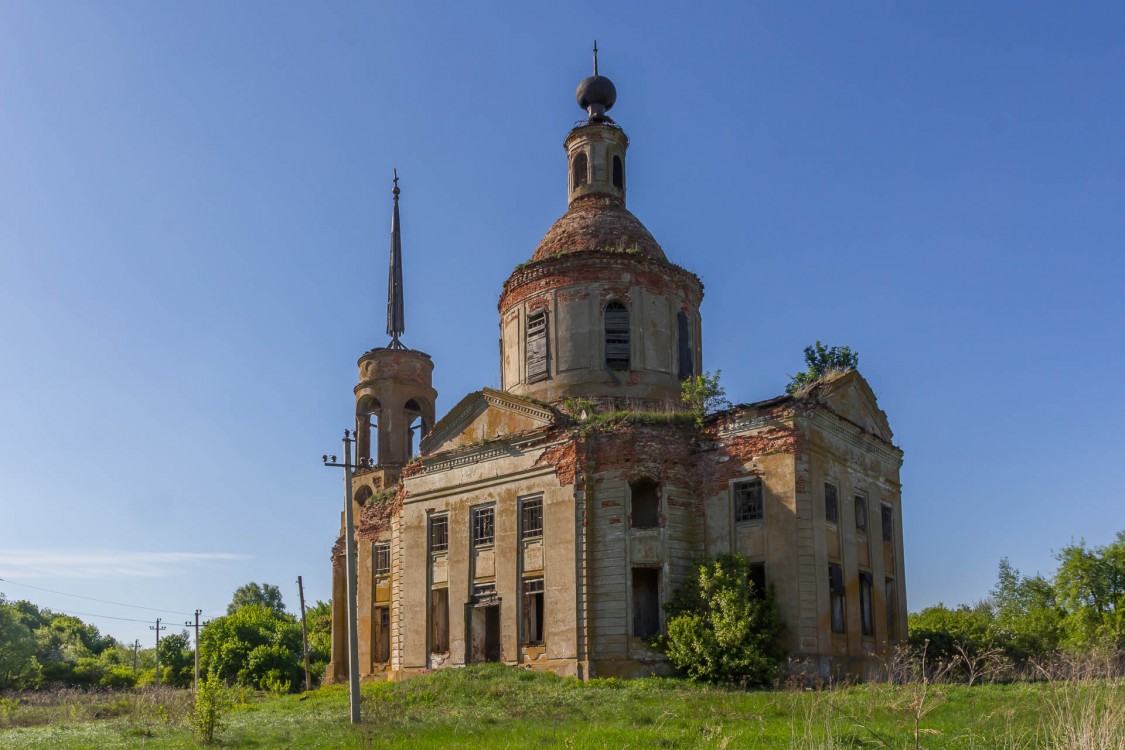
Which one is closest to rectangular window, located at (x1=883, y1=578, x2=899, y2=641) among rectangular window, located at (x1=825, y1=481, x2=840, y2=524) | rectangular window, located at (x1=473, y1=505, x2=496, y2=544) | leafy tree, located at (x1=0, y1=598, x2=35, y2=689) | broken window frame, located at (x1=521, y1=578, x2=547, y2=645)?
rectangular window, located at (x1=825, y1=481, x2=840, y2=524)

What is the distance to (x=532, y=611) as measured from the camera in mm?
26375

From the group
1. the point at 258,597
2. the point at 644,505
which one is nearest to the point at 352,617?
the point at 644,505

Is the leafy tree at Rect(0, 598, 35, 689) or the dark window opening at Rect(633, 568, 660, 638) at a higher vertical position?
the dark window opening at Rect(633, 568, 660, 638)

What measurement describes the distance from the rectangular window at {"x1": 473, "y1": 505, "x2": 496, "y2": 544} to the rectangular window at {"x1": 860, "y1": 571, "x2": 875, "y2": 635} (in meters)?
9.53

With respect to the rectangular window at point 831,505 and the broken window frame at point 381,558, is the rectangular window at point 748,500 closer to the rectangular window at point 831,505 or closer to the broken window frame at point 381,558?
the rectangular window at point 831,505

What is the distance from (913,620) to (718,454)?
58.7ft

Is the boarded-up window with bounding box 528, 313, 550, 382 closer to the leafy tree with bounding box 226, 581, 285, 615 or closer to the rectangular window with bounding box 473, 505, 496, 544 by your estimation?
the rectangular window with bounding box 473, 505, 496, 544

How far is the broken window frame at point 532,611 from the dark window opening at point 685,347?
7660 mm

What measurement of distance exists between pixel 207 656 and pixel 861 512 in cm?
3275

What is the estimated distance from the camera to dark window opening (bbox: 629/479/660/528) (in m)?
26.6

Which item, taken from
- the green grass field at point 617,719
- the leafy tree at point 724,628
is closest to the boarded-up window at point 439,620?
the green grass field at point 617,719

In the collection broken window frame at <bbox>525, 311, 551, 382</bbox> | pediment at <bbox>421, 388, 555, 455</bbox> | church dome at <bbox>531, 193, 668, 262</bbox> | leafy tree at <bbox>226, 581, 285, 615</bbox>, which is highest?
church dome at <bbox>531, 193, 668, 262</bbox>

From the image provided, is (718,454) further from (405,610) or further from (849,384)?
(405,610)

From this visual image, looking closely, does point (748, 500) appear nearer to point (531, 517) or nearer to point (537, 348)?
point (531, 517)
